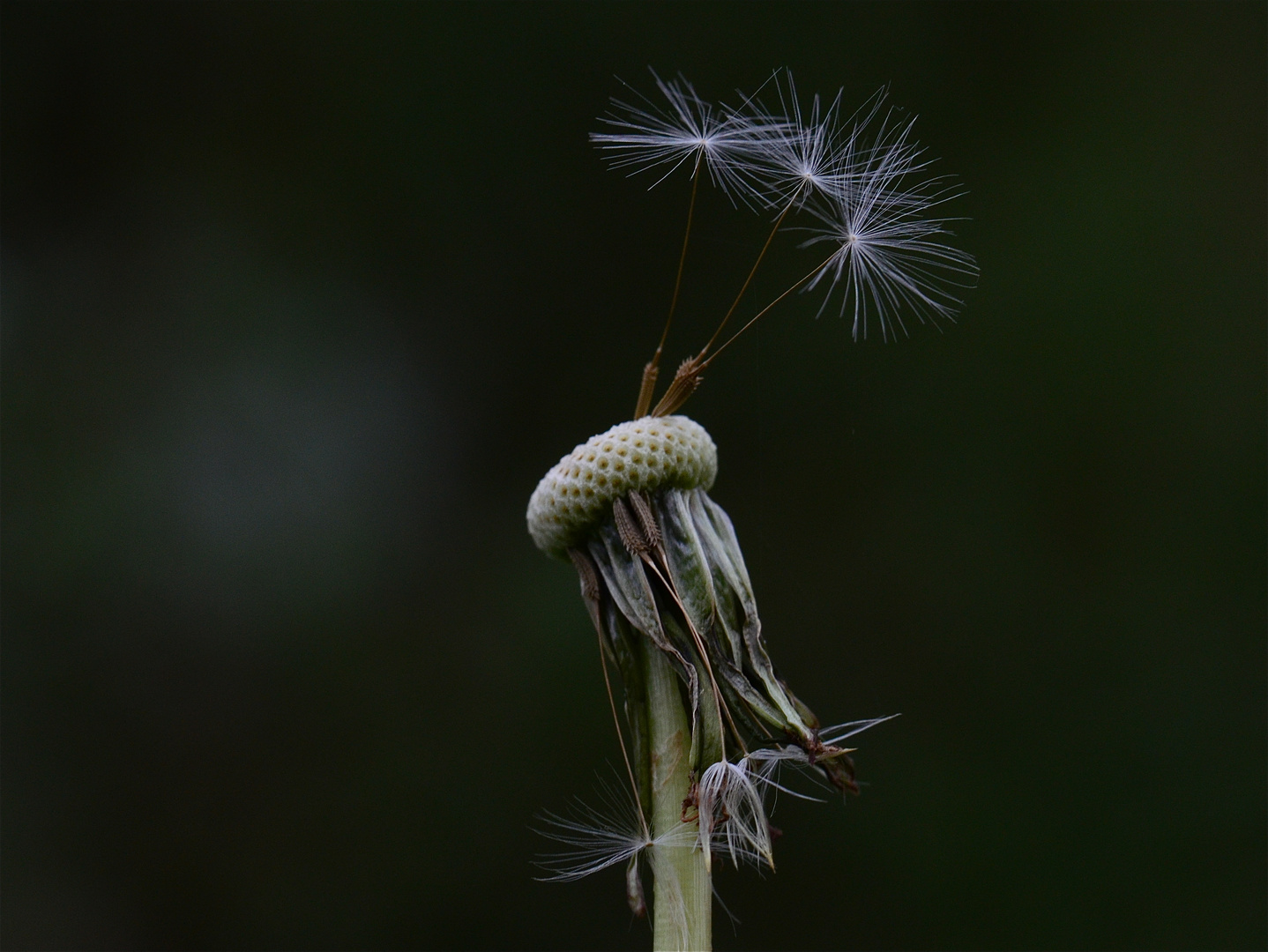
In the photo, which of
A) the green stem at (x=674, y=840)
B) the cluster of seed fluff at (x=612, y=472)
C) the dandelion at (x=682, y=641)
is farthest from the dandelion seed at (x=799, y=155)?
the green stem at (x=674, y=840)

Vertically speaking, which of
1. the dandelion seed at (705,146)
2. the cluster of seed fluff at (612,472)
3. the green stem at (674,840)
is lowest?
the green stem at (674,840)

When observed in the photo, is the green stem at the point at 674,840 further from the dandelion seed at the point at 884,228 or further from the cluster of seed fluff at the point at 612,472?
the dandelion seed at the point at 884,228

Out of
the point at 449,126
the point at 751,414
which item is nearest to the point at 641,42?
the point at 449,126

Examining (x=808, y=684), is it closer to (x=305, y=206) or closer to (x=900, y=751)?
(x=900, y=751)

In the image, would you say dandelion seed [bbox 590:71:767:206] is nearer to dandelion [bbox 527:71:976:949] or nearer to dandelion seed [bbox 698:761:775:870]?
dandelion [bbox 527:71:976:949]

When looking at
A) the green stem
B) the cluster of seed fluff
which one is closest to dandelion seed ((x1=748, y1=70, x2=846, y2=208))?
the cluster of seed fluff

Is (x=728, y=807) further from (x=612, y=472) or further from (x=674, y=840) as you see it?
(x=612, y=472)
